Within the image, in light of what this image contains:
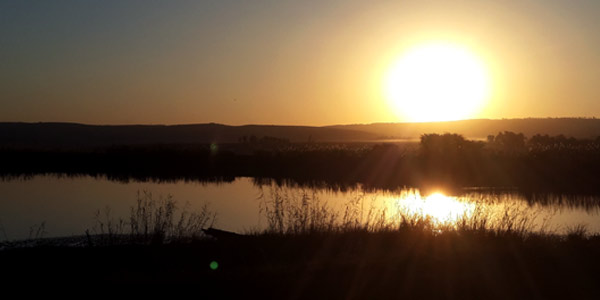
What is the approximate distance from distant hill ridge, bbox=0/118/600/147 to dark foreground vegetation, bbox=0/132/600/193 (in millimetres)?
77130

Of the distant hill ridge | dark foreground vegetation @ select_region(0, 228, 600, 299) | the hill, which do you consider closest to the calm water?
dark foreground vegetation @ select_region(0, 228, 600, 299)

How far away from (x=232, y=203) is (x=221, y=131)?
115 meters

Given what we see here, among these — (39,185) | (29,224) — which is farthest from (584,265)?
(39,185)

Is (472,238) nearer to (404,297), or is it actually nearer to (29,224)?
(404,297)

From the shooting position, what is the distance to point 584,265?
8.88m

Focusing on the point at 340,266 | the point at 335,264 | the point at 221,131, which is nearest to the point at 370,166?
the point at 335,264

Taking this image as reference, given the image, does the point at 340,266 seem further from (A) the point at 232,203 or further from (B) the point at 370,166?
(B) the point at 370,166

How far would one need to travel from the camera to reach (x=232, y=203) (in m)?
20.7

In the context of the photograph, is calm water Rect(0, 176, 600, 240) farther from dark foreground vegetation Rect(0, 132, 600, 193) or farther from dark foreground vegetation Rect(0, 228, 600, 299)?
dark foreground vegetation Rect(0, 132, 600, 193)

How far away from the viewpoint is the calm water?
619 inches

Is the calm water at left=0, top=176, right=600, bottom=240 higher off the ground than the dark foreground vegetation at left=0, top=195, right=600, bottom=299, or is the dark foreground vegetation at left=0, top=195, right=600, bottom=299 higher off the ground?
the dark foreground vegetation at left=0, top=195, right=600, bottom=299

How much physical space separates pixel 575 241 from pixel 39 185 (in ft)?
74.8

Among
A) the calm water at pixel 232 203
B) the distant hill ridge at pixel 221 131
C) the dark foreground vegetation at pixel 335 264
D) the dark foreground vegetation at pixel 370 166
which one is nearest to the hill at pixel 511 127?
the distant hill ridge at pixel 221 131

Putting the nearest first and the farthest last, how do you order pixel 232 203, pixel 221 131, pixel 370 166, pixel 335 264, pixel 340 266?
pixel 340 266, pixel 335 264, pixel 232 203, pixel 370 166, pixel 221 131
